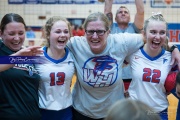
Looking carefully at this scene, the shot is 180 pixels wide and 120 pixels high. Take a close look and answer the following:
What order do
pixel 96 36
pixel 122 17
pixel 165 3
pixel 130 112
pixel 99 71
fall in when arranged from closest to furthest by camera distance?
pixel 130 112 < pixel 96 36 < pixel 99 71 < pixel 122 17 < pixel 165 3

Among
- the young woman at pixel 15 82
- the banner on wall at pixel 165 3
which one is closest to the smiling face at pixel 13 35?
the young woman at pixel 15 82

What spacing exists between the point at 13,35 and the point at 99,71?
0.80 metres

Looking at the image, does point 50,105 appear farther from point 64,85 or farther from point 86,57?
point 86,57

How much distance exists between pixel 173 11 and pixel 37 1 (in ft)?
18.6

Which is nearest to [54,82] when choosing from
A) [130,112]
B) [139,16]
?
[130,112]

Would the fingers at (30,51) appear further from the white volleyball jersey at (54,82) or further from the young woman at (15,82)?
the white volleyball jersey at (54,82)

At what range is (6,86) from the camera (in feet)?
7.78

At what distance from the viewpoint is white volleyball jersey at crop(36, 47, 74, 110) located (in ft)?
8.56

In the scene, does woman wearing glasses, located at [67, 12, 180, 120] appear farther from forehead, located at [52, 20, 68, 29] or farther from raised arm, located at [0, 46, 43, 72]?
raised arm, located at [0, 46, 43, 72]

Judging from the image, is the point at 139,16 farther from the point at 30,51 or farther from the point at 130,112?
Result: the point at 130,112

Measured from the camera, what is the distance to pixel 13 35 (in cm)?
244

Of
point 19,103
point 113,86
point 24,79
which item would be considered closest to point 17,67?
point 24,79

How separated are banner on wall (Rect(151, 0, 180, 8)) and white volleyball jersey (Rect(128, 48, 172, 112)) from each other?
1068 centimetres

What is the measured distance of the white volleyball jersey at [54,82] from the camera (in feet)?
8.56
